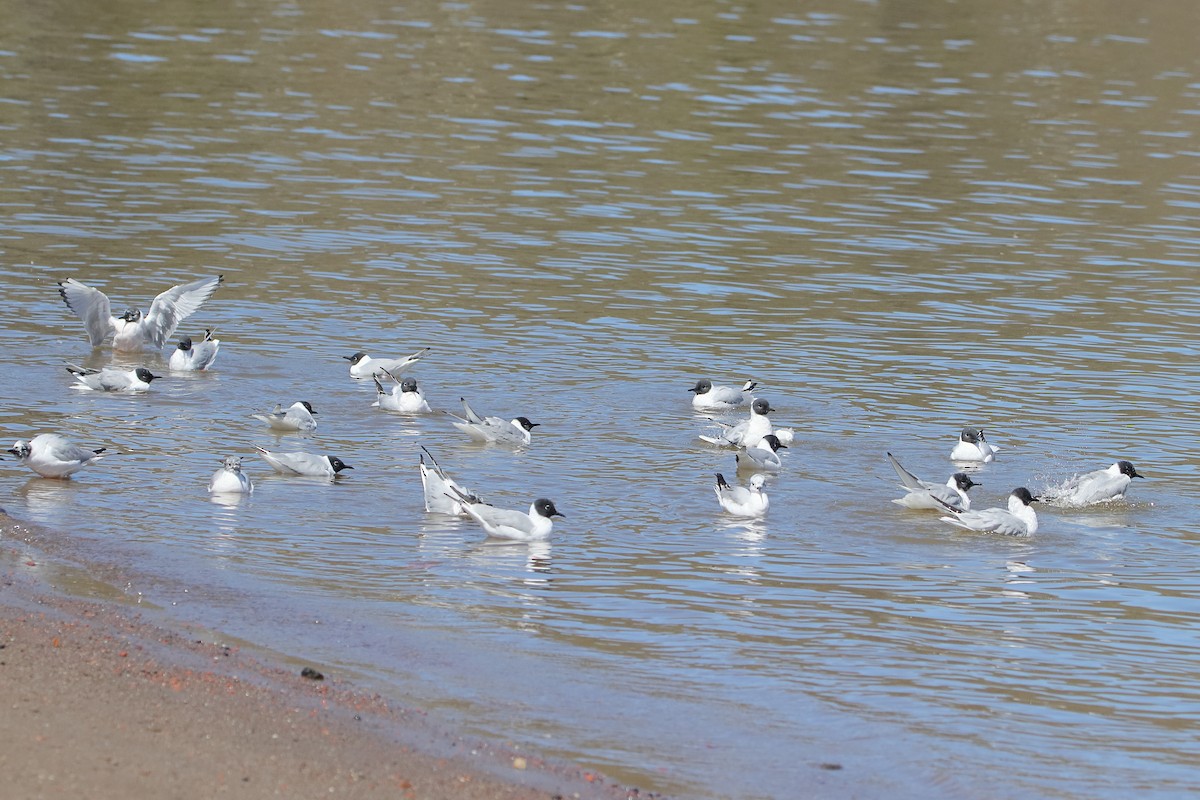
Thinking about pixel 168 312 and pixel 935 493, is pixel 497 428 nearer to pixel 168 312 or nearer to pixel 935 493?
pixel 935 493

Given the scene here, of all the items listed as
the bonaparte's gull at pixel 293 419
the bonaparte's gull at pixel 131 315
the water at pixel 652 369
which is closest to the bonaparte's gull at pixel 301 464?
the water at pixel 652 369

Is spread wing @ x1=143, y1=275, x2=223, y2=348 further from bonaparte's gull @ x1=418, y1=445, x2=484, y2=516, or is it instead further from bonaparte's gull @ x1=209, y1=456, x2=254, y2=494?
bonaparte's gull @ x1=418, y1=445, x2=484, y2=516

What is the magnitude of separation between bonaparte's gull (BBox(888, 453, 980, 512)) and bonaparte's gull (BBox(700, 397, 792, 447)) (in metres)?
1.85

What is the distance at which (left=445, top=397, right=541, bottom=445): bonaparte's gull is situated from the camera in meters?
15.8

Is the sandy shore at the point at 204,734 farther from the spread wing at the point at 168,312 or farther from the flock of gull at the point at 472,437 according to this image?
the spread wing at the point at 168,312

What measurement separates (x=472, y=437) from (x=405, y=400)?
89 centimetres

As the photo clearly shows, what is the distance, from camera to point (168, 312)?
19.4m

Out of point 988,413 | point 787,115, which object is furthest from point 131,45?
point 988,413

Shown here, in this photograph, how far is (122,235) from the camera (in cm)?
2386

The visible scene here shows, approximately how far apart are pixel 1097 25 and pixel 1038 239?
2804cm

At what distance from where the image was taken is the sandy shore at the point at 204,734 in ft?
26.8

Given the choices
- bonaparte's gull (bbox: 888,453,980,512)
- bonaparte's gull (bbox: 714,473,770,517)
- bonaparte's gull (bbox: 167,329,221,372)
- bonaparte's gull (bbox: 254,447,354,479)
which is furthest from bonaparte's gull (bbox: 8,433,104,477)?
bonaparte's gull (bbox: 888,453,980,512)

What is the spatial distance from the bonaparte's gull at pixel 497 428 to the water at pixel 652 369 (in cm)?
22

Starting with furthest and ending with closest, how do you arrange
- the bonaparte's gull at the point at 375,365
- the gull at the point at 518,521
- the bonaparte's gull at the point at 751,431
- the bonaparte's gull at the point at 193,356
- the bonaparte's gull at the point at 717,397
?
the bonaparte's gull at the point at 193,356 → the bonaparte's gull at the point at 375,365 → the bonaparte's gull at the point at 717,397 → the bonaparte's gull at the point at 751,431 → the gull at the point at 518,521
